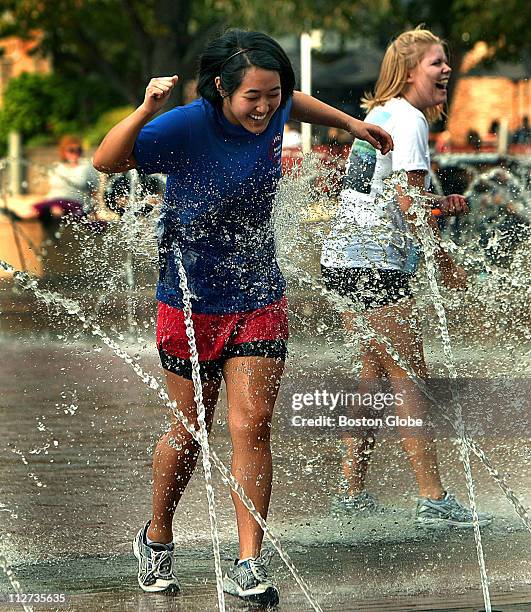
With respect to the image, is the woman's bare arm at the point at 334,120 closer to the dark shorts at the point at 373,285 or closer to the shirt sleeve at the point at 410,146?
the shirt sleeve at the point at 410,146

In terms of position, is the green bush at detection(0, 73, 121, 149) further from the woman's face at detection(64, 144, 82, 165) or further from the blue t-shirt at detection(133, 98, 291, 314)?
the blue t-shirt at detection(133, 98, 291, 314)

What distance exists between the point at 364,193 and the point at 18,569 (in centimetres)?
163

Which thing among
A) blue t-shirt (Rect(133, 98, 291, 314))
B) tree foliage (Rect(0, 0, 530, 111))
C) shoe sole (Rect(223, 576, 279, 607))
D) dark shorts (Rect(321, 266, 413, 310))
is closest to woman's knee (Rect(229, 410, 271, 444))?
blue t-shirt (Rect(133, 98, 291, 314))

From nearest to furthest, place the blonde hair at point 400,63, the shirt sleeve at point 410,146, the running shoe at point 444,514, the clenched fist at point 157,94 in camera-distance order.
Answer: the clenched fist at point 157,94
the shirt sleeve at point 410,146
the running shoe at point 444,514
the blonde hair at point 400,63

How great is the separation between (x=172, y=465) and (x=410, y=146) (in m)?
1.32

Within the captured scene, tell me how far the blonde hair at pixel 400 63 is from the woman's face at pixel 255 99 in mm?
1098

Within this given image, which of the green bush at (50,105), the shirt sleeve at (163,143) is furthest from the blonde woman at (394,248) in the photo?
the green bush at (50,105)

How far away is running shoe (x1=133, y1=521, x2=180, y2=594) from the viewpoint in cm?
398

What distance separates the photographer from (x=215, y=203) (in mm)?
3805

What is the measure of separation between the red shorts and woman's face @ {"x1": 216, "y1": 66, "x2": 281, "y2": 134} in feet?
1.73

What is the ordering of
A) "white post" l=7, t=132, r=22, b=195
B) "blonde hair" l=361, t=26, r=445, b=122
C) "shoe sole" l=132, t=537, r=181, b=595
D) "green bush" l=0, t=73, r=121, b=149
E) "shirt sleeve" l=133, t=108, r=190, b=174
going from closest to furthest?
"shirt sleeve" l=133, t=108, r=190, b=174 → "shoe sole" l=132, t=537, r=181, b=595 → "blonde hair" l=361, t=26, r=445, b=122 → "white post" l=7, t=132, r=22, b=195 → "green bush" l=0, t=73, r=121, b=149

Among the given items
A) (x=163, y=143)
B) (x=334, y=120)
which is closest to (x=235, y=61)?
(x=163, y=143)

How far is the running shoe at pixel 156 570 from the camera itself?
3.98 metres

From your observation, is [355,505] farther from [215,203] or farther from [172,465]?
[215,203]
